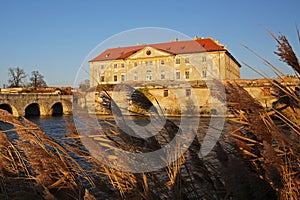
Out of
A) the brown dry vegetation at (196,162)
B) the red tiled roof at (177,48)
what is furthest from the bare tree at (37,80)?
the brown dry vegetation at (196,162)

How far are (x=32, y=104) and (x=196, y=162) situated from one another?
132 ft

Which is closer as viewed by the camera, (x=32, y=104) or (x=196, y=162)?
(x=196, y=162)

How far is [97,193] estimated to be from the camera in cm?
241

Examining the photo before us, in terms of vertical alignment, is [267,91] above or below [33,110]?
above

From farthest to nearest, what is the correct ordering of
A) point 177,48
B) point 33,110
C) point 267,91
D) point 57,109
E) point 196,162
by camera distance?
point 177,48
point 57,109
point 33,110
point 196,162
point 267,91

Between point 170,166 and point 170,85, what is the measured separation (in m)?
35.9

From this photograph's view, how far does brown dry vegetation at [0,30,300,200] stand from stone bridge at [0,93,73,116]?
31.5 m

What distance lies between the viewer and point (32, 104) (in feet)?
129

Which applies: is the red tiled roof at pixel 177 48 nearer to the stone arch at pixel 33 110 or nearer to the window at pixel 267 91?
the stone arch at pixel 33 110

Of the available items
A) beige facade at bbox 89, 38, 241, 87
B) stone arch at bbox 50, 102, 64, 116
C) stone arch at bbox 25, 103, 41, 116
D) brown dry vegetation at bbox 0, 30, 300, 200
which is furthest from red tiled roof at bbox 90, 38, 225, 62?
brown dry vegetation at bbox 0, 30, 300, 200

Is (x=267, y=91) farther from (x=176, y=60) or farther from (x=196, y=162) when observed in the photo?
(x=176, y=60)

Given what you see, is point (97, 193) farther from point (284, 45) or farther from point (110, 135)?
point (284, 45)

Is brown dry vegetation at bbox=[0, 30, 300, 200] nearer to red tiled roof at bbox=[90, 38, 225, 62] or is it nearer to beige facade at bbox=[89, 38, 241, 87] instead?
beige facade at bbox=[89, 38, 241, 87]

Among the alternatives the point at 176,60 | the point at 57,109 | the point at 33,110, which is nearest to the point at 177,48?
the point at 176,60
